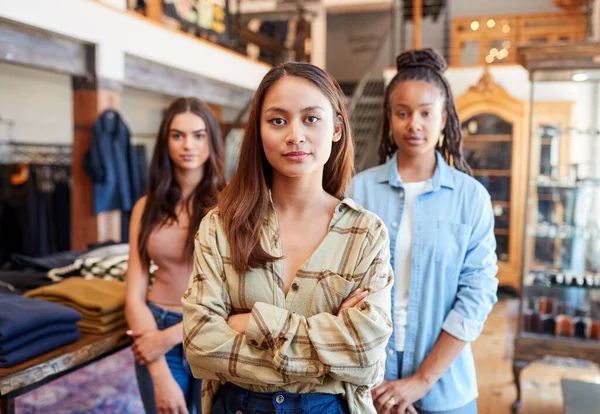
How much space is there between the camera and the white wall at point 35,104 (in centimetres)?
621

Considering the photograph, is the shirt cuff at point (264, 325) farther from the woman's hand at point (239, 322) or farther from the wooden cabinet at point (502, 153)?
the wooden cabinet at point (502, 153)

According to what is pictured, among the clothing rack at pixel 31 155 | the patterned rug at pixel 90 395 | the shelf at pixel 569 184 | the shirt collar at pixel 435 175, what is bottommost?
the patterned rug at pixel 90 395

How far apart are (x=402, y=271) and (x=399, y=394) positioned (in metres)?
0.34

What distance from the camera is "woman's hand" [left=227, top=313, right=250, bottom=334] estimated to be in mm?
1148

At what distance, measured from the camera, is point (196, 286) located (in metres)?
1.20

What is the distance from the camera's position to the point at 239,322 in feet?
3.82

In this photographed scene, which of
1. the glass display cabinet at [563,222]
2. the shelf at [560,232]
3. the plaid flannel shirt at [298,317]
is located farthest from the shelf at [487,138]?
the plaid flannel shirt at [298,317]

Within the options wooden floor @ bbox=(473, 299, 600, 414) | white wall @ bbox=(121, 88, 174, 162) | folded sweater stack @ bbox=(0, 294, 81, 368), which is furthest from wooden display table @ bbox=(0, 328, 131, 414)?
white wall @ bbox=(121, 88, 174, 162)

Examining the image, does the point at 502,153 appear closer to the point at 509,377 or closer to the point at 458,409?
the point at 509,377

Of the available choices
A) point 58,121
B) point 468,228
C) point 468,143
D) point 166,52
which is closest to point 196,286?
point 468,228

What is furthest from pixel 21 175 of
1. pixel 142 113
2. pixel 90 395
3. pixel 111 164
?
pixel 142 113

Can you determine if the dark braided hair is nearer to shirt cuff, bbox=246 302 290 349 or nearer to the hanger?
shirt cuff, bbox=246 302 290 349

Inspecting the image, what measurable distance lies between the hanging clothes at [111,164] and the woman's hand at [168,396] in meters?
3.45

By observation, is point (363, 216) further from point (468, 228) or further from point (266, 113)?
point (468, 228)
